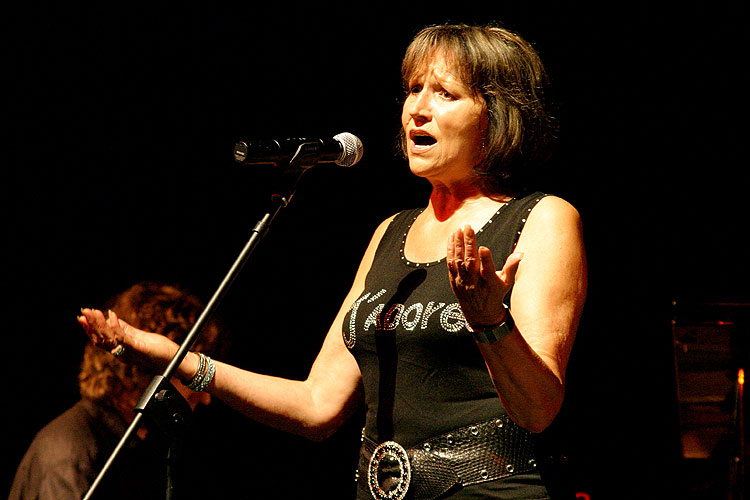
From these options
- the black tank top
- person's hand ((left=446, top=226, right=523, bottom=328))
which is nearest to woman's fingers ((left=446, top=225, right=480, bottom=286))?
person's hand ((left=446, top=226, right=523, bottom=328))

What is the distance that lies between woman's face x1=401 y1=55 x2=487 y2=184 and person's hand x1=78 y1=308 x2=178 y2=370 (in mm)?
718

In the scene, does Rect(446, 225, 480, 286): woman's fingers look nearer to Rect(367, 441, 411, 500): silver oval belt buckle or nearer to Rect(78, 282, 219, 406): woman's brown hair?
Rect(367, 441, 411, 500): silver oval belt buckle

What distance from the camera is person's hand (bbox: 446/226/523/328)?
4.35 feet

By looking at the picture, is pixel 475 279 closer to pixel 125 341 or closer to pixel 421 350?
pixel 421 350

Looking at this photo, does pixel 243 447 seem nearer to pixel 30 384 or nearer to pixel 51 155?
pixel 30 384

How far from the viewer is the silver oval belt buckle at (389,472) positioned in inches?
66.6

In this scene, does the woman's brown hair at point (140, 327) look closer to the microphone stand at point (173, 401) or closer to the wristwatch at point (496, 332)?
the microphone stand at point (173, 401)

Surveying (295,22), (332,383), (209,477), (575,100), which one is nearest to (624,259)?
(575,100)

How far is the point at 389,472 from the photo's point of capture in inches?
68.3

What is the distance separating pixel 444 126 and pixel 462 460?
77cm

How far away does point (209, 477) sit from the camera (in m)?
3.52

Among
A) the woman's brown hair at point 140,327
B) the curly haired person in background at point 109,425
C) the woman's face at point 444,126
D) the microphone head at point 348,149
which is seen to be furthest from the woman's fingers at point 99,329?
the woman's brown hair at point 140,327

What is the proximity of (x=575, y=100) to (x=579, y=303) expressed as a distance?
150 centimetres

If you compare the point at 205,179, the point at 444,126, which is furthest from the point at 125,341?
the point at 205,179
